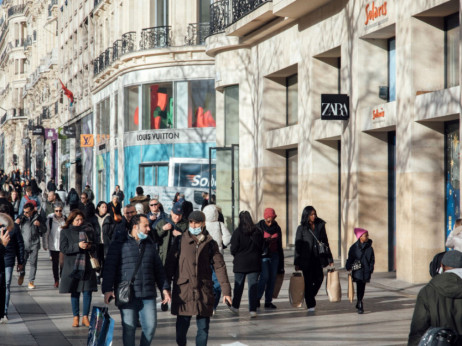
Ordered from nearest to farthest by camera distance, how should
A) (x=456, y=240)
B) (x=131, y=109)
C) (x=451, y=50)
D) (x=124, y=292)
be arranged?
(x=456, y=240) → (x=124, y=292) → (x=451, y=50) → (x=131, y=109)

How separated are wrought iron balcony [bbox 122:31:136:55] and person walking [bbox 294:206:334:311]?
2862 cm

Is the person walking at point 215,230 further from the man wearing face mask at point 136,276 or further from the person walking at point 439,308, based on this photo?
the person walking at point 439,308

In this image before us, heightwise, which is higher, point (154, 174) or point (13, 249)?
point (154, 174)

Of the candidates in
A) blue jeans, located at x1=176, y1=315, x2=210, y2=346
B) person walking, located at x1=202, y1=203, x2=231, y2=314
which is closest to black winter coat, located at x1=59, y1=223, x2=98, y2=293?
person walking, located at x1=202, y1=203, x2=231, y2=314

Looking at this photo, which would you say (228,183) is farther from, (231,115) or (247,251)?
(247,251)

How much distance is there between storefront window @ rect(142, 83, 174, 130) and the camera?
1609 inches

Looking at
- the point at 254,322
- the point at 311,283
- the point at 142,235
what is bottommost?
the point at 254,322

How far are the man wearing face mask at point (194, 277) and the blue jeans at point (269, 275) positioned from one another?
4769mm

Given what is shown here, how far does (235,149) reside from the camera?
29578 mm

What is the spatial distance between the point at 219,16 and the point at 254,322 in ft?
58.6

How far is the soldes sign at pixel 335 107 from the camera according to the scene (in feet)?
68.7

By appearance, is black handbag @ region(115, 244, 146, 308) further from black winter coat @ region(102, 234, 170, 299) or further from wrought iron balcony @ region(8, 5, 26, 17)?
wrought iron balcony @ region(8, 5, 26, 17)

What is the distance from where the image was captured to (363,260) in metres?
14.1

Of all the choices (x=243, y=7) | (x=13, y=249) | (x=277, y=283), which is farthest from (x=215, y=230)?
(x=243, y=7)
